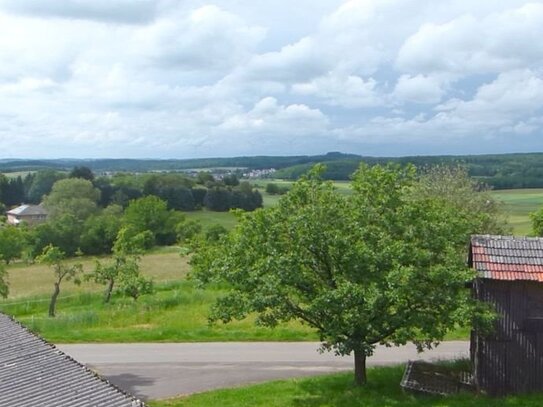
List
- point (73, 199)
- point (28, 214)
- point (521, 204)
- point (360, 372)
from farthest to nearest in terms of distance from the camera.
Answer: point (28, 214)
point (73, 199)
point (521, 204)
point (360, 372)

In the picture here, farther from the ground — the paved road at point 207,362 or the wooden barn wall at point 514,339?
the wooden barn wall at point 514,339

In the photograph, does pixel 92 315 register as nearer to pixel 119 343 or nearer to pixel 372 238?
pixel 119 343

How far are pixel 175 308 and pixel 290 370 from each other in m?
12.9

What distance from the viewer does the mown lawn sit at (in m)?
19.4

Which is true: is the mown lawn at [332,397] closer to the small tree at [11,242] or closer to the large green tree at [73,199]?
the small tree at [11,242]

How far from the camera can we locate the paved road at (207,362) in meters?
22.9

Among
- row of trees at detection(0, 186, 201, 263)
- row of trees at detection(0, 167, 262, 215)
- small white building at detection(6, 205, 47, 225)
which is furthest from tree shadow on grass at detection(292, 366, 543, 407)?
small white building at detection(6, 205, 47, 225)

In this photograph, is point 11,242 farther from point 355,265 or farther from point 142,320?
point 355,265

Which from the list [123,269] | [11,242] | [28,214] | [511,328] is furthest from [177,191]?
[511,328]

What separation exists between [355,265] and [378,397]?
13.6 feet

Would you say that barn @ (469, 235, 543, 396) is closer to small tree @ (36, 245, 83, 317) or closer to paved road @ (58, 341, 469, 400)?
paved road @ (58, 341, 469, 400)

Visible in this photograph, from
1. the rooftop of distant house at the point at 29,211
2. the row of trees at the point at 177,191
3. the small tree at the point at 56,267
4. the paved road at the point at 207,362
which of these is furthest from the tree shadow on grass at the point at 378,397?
the rooftop of distant house at the point at 29,211

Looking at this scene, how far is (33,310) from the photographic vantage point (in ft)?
132

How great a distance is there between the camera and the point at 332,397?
2020 cm
